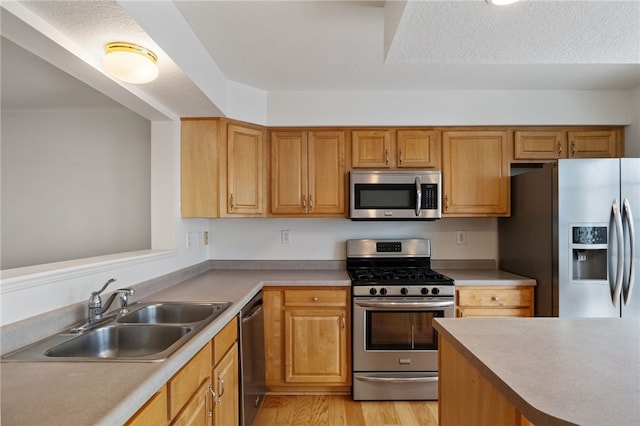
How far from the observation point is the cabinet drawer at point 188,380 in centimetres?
113

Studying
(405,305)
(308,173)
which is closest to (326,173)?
(308,173)

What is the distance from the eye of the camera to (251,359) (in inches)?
84.3

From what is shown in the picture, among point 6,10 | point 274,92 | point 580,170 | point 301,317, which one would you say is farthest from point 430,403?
point 6,10

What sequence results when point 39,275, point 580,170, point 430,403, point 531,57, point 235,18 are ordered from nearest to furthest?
point 39,275 < point 531,57 < point 235,18 < point 580,170 < point 430,403

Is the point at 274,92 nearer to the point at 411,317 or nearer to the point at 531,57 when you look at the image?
the point at 531,57

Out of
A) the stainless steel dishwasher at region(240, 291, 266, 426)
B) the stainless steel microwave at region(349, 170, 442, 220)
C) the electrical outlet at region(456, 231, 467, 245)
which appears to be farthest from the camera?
the electrical outlet at region(456, 231, 467, 245)

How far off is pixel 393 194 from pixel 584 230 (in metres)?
1.30

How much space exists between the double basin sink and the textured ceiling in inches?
47.1

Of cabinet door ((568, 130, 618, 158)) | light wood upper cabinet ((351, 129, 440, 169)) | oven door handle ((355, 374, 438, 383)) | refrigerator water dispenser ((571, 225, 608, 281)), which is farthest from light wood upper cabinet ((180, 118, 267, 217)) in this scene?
cabinet door ((568, 130, 618, 158))

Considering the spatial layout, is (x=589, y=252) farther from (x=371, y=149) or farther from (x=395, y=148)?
(x=371, y=149)

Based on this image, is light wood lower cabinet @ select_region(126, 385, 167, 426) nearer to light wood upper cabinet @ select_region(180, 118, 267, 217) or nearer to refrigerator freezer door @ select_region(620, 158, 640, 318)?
light wood upper cabinet @ select_region(180, 118, 267, 217)

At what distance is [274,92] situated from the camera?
9.32 feet

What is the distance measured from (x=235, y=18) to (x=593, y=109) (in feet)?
9.43

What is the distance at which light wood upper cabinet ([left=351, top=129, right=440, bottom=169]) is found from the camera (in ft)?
9.36
